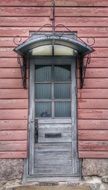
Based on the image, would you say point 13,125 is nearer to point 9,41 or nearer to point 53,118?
point 53,118

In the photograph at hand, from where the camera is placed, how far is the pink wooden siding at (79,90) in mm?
6633

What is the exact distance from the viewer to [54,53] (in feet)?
22.0

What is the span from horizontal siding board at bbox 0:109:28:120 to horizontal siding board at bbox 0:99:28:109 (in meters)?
0.07

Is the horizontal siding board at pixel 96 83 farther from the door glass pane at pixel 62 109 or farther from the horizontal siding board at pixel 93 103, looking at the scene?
the door glass pane at pixel 62 109

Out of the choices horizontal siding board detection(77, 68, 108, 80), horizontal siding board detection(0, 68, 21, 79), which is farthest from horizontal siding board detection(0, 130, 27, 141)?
horizontal siding board detection(77, 68, 108, 80)

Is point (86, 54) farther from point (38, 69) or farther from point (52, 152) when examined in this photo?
point (52, 152)

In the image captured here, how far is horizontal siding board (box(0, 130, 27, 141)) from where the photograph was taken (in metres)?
6.63

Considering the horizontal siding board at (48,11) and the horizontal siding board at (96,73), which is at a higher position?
the horizontal siding board at (48,11)

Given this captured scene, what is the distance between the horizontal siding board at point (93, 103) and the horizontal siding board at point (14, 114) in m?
0.99

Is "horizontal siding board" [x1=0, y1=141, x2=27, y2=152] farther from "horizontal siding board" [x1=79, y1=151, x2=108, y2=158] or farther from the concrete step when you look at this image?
"horizontal siding board" [x1=79, y1=151, x2=108, y2=158]

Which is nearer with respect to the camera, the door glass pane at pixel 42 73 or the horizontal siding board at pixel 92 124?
the horizontal siding board at pixel 92 124

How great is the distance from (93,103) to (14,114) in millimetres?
1412

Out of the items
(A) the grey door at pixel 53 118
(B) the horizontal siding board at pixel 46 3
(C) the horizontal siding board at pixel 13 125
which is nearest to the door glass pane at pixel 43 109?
(A) the grey door at pixel 53 118

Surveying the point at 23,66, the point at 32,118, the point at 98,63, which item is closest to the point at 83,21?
the point at 98,63
